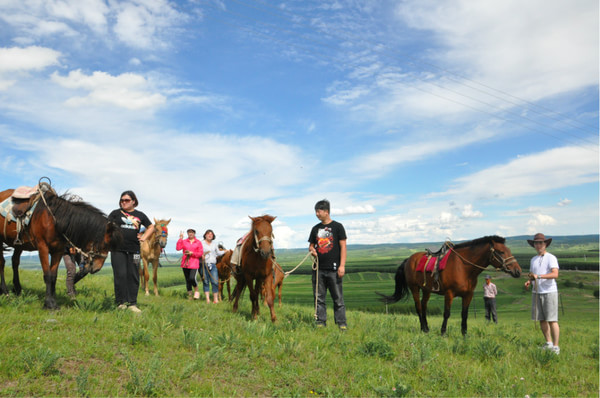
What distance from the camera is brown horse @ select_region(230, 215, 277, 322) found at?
24.7 feet

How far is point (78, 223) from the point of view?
24.6 feet

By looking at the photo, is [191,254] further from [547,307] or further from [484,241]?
[547,307]

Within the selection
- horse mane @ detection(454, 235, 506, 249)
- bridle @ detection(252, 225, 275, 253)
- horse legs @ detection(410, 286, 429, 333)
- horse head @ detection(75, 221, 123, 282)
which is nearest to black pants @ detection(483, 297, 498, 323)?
horse legs @ detection(410, 286, 429, 333)

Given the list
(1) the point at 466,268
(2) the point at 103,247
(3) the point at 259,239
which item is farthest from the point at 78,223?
(1) the point at 466,268

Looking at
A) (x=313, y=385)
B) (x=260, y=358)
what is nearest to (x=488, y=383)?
(x=313, y=385)

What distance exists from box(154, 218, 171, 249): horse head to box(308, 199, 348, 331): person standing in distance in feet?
26.7

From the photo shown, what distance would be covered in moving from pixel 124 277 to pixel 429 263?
7883mm

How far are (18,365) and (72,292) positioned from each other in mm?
5693

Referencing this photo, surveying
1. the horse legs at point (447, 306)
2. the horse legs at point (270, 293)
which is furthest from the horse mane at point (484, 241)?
the horse legs at point (270, 293)

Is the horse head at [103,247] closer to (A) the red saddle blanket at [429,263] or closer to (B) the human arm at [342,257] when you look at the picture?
(B) the human arm at [342,257]

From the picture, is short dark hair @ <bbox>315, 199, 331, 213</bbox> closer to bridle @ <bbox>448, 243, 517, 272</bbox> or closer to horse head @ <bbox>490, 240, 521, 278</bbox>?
bridle @ <bbox>448, 243, 517, 272</bbox>

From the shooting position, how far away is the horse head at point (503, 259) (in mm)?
8742

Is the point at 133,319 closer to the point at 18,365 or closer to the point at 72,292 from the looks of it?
the point at 18,365

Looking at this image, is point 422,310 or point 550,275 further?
point 422,310
